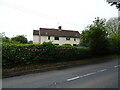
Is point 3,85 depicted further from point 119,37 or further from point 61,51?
point 119,37

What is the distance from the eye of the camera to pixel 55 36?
28.0m

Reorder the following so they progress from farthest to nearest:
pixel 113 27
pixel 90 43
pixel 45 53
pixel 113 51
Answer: pixel 113 27
pixel 113 51
pixel 90 43
pixel 45 53

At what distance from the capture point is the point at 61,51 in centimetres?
886

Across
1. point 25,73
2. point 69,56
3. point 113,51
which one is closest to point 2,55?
point 25,73

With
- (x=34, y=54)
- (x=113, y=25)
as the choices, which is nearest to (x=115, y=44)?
(x=34, y=54)

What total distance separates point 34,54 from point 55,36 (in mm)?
21124

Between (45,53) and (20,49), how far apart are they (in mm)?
2095

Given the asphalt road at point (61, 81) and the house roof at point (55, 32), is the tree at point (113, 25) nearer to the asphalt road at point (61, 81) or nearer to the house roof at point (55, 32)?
the house roof at point (55, 32)

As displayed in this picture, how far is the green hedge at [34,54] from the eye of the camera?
6.02m

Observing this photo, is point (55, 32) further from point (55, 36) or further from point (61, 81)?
point (61, 81)

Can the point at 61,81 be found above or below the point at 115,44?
below

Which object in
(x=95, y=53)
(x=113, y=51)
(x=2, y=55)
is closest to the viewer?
(x=2, y=55)

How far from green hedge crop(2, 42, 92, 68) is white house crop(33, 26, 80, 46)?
16.4m

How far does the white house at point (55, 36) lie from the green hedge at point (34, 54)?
1638 centimetres
